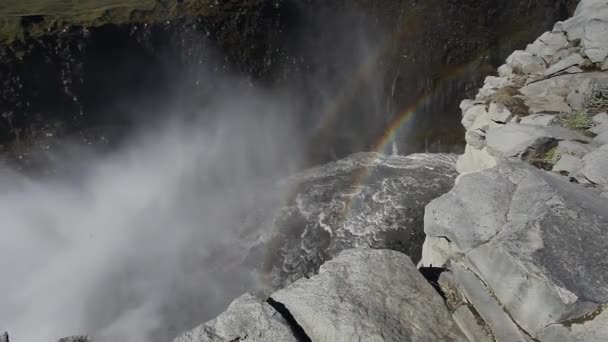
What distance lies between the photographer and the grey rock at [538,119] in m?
8.53

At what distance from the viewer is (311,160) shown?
67.3 feet

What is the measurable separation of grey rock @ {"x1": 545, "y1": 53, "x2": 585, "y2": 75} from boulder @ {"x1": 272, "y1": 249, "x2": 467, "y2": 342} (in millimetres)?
8946

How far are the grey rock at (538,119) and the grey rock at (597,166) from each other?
2.11 meters

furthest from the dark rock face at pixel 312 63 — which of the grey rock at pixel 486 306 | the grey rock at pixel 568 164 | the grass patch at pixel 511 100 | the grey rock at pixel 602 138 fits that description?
the grey rock at pixel 486 306

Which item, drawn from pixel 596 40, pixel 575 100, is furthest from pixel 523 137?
pixel 596 40

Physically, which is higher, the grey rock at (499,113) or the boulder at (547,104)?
the boulder at (547,104)

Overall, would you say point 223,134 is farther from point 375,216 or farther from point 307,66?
point 375,216

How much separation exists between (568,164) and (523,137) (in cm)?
122

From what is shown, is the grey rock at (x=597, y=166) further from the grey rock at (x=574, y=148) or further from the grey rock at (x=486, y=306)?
the grey rock at (x=486, y=306)

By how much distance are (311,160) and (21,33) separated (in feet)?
44.5

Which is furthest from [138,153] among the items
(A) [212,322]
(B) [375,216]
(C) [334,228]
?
(A) [212,322]

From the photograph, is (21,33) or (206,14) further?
(206,14)

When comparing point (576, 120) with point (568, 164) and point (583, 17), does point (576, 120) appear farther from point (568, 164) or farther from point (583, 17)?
point (583, 17)

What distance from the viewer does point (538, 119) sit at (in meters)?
8.84
